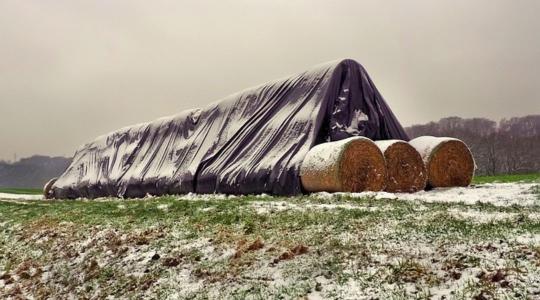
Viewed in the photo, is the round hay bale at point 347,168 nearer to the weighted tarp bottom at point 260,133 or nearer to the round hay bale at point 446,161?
the weighted tarp bottom at point 260,133

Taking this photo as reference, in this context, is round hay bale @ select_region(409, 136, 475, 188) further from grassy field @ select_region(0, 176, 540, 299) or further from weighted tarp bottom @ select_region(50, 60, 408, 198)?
grassy field @ select_region(0, 176, 540, 299)

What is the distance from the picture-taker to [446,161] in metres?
19.8

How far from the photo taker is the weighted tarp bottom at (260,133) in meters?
20.5

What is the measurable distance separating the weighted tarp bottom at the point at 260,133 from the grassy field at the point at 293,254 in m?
7.97

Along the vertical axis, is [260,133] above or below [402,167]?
above

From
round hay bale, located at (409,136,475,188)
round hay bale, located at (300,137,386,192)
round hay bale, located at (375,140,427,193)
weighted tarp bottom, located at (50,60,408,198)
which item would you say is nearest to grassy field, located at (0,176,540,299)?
round hay bale, located at (300,137,386,192)

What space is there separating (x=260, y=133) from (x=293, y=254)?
1636 cm

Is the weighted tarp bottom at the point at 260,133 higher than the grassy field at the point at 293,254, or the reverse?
the weighted tarp bottom at the point at 260,133

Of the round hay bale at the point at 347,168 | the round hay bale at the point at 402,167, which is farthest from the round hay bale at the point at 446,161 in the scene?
the round hay bale at the point at 347,168

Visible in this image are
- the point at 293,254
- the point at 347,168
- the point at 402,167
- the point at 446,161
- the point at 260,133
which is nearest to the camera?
the point at 293,254

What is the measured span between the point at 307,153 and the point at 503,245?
12283mm

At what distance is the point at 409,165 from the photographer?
18141 millimetres

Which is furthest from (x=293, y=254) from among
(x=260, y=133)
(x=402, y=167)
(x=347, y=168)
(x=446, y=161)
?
(x=260, y=133)

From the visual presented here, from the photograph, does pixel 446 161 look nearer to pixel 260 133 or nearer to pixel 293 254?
pixel 260 133
